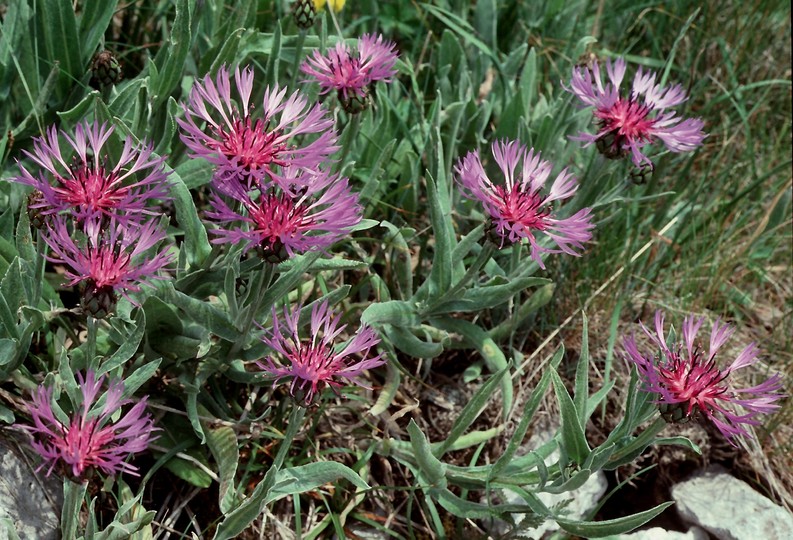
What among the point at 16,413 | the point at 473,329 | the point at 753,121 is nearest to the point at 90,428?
the point at 16,413

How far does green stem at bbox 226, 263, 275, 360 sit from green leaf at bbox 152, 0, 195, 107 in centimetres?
87

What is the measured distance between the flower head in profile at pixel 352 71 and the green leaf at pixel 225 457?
1.06 m

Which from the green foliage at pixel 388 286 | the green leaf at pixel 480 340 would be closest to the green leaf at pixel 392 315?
the green foliage at pixel 388 286

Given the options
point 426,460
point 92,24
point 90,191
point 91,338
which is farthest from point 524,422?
point 92,24

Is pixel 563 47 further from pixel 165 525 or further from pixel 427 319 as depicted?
pixel 165 525

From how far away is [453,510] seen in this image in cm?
289

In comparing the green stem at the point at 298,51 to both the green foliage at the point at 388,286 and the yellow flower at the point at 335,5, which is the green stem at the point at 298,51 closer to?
the green foliage at the point at 388,286

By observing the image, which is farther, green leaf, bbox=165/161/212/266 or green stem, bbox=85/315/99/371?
green leaf, bbox=165/161/212/266

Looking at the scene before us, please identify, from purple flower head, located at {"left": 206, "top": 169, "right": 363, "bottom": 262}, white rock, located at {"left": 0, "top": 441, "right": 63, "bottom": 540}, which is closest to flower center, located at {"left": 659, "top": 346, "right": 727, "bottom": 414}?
purple flower head, located at {"left": 206, "top": 169, "right": 363, "bottom": 262}

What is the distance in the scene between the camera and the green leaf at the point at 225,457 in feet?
8.68

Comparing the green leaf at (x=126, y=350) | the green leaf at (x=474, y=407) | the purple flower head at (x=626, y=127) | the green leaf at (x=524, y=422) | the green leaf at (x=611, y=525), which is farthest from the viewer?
the purple flower head at (x=626, y=127)

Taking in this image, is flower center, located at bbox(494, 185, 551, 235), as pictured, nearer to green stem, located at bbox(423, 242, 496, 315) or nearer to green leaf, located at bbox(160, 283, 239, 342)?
green stem, located at bbox(423, 242, 496, 315)

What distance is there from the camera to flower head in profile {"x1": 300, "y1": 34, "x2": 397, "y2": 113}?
115 inches

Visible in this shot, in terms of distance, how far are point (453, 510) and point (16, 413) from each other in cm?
132
